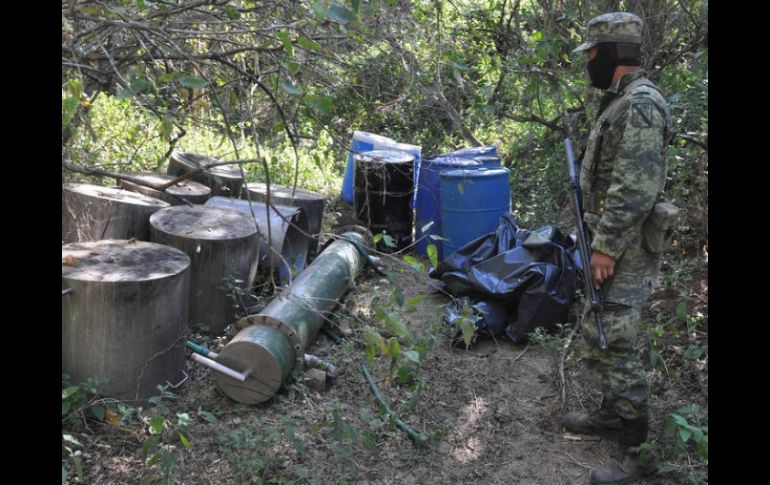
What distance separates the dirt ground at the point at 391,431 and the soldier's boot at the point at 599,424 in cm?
6

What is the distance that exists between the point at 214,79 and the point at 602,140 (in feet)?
5.96

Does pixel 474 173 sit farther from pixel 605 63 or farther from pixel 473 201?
pixel 605 63

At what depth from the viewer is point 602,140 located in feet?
10.0

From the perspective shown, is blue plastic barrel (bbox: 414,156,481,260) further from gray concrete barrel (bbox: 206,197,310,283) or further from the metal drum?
gray concrete barrel (bbox: 206,197,310,283)

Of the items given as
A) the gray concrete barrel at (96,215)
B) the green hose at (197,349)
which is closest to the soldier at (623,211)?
the green hose at (197,349)

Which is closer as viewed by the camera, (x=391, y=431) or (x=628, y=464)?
(x=628, y=464)

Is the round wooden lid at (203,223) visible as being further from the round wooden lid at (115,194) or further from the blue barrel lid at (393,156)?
the blue barrel lid at (393,156)

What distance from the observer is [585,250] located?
3.23 meters

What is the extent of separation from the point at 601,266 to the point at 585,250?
0.27m

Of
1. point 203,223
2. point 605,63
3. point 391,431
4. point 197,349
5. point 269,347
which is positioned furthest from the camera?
point 203,223

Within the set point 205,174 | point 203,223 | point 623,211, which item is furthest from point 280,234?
point 623,211

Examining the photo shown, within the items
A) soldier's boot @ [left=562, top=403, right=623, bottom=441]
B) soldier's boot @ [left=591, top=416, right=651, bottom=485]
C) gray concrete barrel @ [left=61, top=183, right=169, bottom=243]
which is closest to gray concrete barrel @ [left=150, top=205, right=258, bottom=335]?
gray concrete barrel @ [left=61, top=183, right=169, bottom=243]

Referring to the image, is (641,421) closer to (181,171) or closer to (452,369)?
(452,369)
